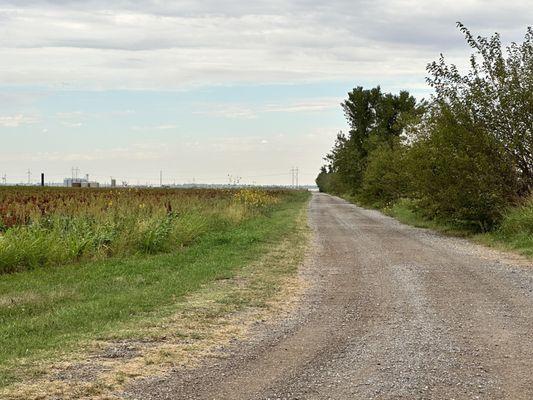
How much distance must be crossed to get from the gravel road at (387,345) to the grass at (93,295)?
174 cm

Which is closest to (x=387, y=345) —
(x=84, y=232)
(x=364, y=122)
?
(x=84, y=232)

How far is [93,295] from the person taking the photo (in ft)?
34.4

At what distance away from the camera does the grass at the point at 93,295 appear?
23.7 feet

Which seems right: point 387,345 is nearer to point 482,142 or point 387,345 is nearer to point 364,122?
point 482,142

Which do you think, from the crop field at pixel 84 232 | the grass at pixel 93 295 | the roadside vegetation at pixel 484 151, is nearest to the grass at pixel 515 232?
the roadside vegetation at pixel 484 151

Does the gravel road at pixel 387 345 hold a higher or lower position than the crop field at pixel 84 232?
lower

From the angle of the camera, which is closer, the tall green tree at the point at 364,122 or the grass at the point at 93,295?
the grass at the point at 93,295

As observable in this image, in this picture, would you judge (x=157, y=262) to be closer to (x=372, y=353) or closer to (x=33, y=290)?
(x=33, y=290)

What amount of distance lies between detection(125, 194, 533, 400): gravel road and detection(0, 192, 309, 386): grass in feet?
5.71

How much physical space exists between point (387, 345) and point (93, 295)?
5352mm

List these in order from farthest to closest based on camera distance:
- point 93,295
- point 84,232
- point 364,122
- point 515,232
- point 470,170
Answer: point 364,122
point 470,170
point 515,232
point 84,232
point 93,295

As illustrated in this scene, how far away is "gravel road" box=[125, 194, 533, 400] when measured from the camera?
5574 mm

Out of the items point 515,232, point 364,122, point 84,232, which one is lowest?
point 515,232

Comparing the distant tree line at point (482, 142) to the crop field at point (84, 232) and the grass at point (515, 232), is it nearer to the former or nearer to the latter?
the grass at point (515, 232)
